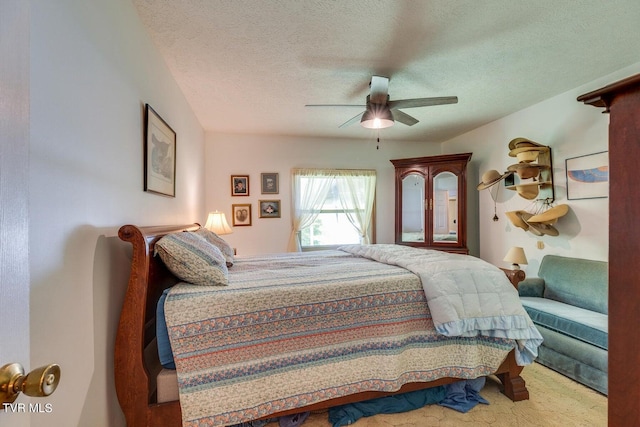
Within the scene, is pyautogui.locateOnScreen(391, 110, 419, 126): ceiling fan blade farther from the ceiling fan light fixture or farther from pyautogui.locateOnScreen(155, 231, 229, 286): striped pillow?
pyautogui.locateOnScreen(155, 231, 229, 286): striped pillow

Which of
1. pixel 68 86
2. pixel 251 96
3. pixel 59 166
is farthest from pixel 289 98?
pixel 59 166

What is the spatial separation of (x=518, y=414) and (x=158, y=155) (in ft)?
9.77

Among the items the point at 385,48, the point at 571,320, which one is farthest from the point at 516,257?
the point at 385,48

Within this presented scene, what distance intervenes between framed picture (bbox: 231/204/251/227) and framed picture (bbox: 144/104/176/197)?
172 cm

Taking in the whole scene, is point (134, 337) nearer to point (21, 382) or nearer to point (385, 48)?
point (21, 382)

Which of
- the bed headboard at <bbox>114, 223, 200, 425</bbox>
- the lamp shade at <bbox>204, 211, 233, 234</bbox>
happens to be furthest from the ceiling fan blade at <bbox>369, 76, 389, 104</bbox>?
the lamp shade at <bbox>204, 211, 233, 234</bbox>

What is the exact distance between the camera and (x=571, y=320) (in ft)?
6.69

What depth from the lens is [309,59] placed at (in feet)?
7.13

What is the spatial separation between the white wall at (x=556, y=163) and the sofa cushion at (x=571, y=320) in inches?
26.0

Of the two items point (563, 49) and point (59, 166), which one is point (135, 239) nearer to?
point (59, 166)

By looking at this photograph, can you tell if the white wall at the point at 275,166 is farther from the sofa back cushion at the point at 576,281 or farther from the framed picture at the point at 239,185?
the sofa back cushion at the point at 576,281

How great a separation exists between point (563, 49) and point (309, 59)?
6.63ft

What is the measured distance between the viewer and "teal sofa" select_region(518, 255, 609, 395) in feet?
6.10

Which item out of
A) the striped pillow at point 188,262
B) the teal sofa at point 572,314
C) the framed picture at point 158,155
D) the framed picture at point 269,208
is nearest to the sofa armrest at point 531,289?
the teal sofa at point 572,314
